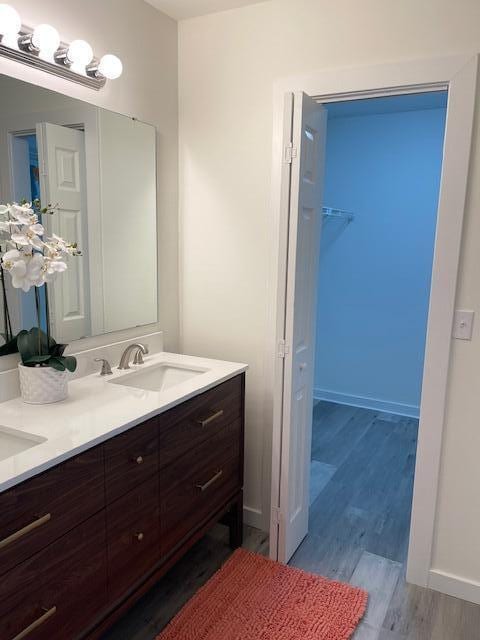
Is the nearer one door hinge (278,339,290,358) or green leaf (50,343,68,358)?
green leaf (50,343,68,358)

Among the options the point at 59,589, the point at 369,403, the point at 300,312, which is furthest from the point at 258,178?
the point at 369,403

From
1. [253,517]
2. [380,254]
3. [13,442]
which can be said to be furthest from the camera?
[380,254]

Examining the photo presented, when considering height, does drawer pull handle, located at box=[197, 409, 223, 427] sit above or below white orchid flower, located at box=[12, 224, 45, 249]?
below

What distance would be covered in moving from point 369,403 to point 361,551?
2.02m

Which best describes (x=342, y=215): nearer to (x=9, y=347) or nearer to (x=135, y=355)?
(x=135, y=355)

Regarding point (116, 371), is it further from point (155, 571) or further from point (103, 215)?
point (155, 571)

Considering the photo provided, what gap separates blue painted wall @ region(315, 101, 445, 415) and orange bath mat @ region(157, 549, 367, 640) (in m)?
2.30

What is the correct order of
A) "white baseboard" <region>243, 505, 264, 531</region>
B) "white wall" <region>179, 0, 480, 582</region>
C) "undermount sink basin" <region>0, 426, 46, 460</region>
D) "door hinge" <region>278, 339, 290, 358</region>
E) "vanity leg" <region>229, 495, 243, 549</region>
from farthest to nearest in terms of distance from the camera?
"white baseboard" <region>243, 505, 264, 531</region>
"vanity leg" <region>229, 495, 243, 549</region>
"door hinge" <region>278, 339, 290, 358</region>
"white wall" <region>179, 0, 480, 582</region>
"undermount sink basin" <region>0, 426, 46, 460</region>

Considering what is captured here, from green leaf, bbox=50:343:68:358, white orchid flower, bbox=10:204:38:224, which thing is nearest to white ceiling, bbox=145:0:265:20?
white orchid flower, bbox=10:204:38:224

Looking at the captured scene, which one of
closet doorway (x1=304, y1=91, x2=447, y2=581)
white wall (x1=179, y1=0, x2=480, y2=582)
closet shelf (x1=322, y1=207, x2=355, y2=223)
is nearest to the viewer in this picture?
white wall (x1=179, y1=0, x2=480, y2=582)

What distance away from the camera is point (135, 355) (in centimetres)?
216

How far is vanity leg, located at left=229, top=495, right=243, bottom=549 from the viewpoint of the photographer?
2.27 meters

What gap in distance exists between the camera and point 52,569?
1277mm

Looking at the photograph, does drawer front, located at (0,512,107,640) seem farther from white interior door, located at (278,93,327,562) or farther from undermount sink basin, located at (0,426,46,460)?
white interior door, located at (278,93,327,562)
